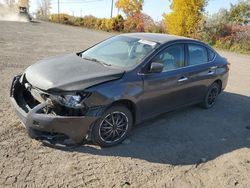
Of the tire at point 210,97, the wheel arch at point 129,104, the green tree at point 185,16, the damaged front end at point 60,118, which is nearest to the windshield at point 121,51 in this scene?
the wheel arch at point 129,104

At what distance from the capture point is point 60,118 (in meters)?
4.13

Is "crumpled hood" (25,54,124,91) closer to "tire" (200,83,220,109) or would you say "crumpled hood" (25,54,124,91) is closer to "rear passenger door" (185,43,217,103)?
"rear passenger door" (185,43,217,103)

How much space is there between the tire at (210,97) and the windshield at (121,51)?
2.18 meters

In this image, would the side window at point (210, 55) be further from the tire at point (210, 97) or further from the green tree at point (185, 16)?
the green tree at point (185, 16)

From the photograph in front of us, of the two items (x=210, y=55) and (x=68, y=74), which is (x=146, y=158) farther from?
(x=210, y=55)

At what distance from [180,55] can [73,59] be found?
6.60 feet

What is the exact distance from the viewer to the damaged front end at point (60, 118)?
4164mm

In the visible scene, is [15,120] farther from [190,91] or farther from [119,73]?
[190,91]

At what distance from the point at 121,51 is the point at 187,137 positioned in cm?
193

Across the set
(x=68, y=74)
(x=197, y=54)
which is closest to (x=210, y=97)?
(x=197, y=54)

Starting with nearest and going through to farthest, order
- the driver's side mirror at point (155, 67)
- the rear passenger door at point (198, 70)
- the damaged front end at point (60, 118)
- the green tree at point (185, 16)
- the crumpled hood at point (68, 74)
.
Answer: the damaged front end at point (60, 118), the crumpled hood at point (68, 74), the driver's side mirror at point (155, 67), the rear passenger door at point (198, 70), the green tree at point (185, 16)

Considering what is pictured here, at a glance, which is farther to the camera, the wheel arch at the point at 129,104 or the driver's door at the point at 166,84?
the driver's door at the point at 166,84

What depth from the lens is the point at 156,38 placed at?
Result: 5.79m

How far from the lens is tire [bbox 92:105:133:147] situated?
4523 millimetres
